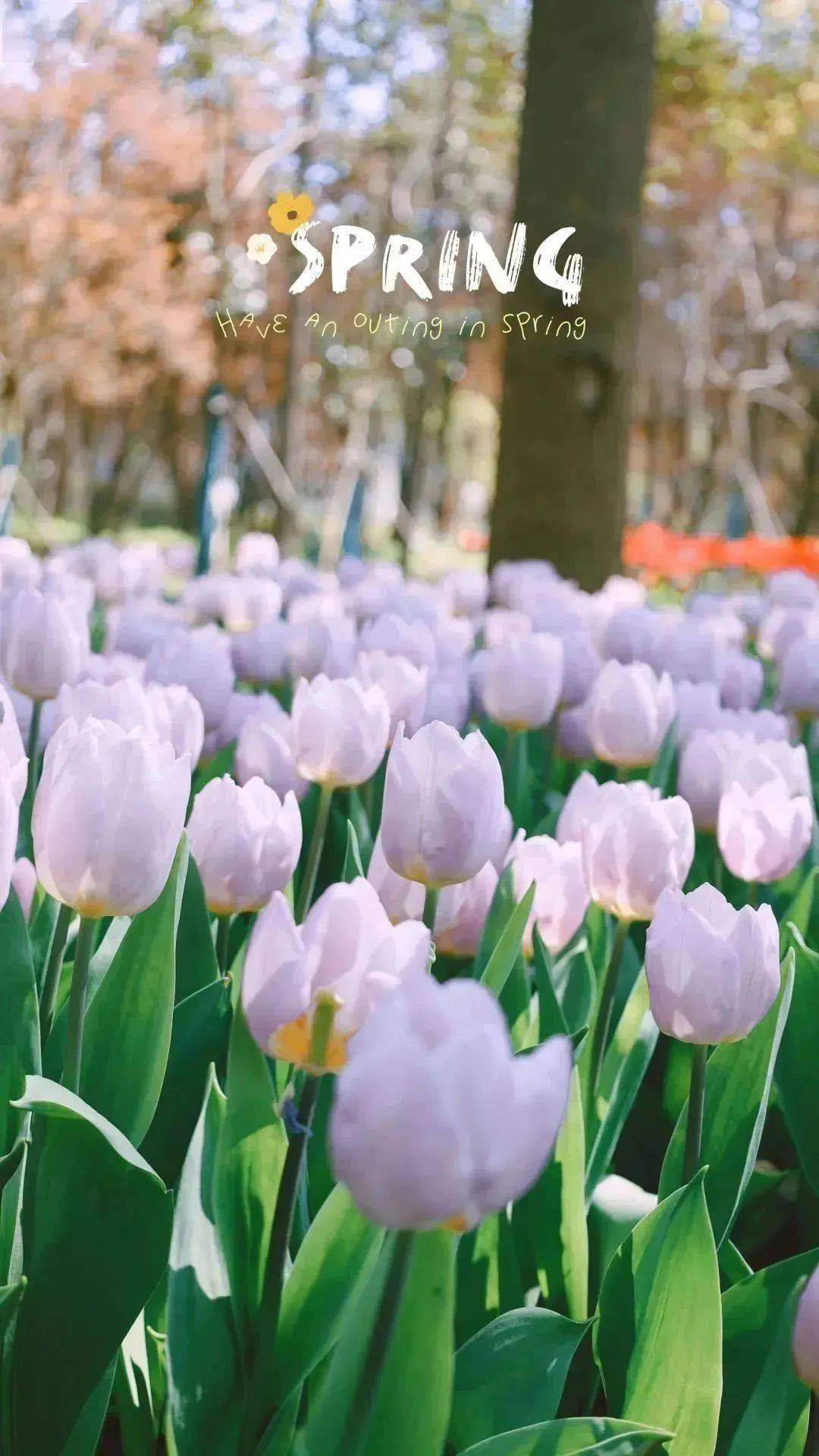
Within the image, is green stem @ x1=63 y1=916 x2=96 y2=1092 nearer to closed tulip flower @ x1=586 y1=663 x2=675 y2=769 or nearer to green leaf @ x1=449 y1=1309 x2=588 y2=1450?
green leaf @ x1=449 y1=1309 x2=588 y2=1450

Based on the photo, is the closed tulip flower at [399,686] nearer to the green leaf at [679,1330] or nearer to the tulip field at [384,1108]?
the tulip field at [384,1108]

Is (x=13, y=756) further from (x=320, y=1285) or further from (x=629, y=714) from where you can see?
(x=629, y=714)

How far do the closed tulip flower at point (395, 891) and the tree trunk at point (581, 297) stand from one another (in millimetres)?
3576

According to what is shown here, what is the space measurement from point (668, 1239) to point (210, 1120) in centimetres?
34

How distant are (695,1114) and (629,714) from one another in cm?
86

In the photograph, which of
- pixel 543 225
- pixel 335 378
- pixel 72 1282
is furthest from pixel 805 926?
pixel 335 378

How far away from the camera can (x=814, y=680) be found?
96.5 inches

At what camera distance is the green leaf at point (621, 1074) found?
4.38ft

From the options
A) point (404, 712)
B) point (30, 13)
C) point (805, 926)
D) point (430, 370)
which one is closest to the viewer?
point (805, 926)

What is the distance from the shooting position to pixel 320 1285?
931 mm

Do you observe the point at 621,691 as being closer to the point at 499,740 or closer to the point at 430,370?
the point at 499,740

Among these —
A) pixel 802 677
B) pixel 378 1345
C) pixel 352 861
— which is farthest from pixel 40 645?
pixel 802 677

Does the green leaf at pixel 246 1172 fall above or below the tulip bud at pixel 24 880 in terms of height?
below

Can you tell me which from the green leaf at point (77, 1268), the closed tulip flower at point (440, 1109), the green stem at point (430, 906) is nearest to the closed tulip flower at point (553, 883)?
the green stem at point (430, 906)
